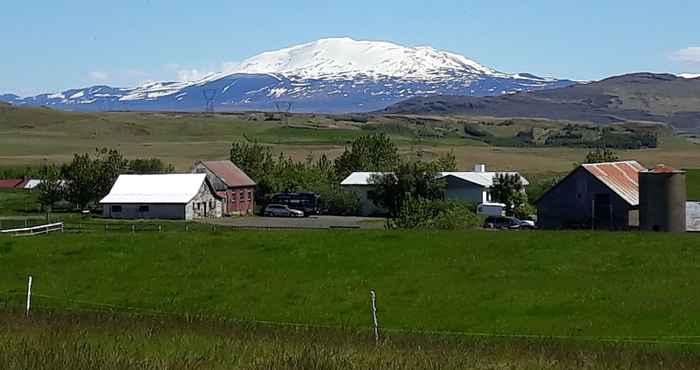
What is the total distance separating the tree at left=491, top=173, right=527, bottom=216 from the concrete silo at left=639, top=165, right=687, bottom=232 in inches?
872

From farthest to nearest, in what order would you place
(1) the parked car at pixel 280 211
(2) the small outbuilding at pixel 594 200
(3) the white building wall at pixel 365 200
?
1. (3) the white building wall at pixel 365 200
2. (1) the parked car at pixel 280 211
3. (2) the small outbuilding at pixel 594 200

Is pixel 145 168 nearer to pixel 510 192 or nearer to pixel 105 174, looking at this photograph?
pixel 105 174

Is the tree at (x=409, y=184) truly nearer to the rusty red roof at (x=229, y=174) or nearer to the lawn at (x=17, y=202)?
the rusty red roof at (x=229, y=174)

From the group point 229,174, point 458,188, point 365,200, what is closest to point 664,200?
point 458,188

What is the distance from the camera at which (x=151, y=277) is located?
2973cm

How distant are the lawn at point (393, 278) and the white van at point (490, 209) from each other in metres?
39.1

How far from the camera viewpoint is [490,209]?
252 feet

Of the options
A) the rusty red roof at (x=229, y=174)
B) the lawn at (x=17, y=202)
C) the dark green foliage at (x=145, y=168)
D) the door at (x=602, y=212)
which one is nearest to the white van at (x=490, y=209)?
the door at (x=602, y=212)

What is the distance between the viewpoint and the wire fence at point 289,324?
61.4 ft

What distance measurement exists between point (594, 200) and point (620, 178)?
1856mm

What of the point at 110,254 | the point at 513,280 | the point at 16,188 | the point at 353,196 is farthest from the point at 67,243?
the point at 16,188

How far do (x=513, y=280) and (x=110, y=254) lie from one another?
12.5 metres

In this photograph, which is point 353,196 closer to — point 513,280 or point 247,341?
point 513,280

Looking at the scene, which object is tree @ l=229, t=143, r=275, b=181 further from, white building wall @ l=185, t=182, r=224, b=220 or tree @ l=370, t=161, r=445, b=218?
tree @ l=370, t=161, r=445, b=218
